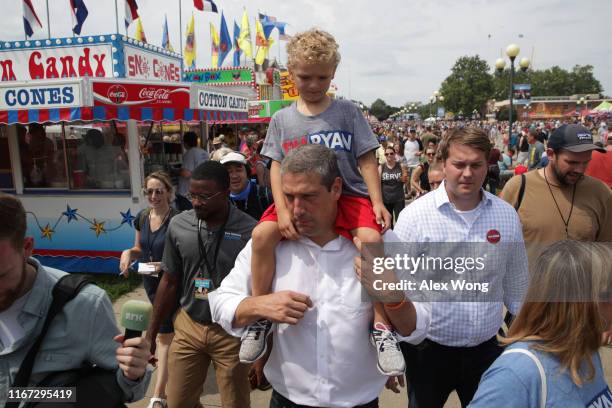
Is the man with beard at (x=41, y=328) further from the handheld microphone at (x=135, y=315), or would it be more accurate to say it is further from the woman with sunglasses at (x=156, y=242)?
the woman with sunglasses at (x=156, y=242)

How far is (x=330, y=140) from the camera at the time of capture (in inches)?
94.7

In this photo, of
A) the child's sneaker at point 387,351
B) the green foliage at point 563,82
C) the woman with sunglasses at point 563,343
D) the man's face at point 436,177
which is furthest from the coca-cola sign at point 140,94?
the green foliage at point 563,82

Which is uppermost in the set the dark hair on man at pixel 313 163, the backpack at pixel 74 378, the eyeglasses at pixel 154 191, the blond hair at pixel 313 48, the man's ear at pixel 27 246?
the blond hair at pixel 313 48

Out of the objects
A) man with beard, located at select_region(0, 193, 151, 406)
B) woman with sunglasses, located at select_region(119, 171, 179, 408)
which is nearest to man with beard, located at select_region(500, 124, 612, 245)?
man with beard, located at select_region(0, 193, 151, 406)

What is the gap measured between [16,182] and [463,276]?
24.9ft

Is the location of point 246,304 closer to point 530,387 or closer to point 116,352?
point 116,352

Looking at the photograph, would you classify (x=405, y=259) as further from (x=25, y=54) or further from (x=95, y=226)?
(x=25, y=54)

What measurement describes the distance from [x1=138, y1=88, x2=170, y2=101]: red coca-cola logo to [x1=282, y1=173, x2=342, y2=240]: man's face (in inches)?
221

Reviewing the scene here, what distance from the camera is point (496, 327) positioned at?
7.54 ft

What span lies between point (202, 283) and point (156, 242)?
0.99 meters

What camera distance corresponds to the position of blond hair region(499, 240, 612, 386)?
132cm

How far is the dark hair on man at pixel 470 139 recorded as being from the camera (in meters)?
2.37

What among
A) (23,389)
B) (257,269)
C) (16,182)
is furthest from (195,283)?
(16,182)

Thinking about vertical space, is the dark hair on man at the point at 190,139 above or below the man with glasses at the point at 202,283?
above
